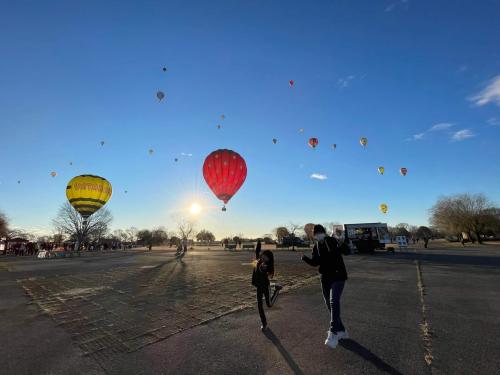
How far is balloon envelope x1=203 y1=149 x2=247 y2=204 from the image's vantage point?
2394 centimetres

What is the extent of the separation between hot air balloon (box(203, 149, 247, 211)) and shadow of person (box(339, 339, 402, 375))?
19849 millimetres

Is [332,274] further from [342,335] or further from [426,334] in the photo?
[426,334]

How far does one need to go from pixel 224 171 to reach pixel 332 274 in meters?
19.4

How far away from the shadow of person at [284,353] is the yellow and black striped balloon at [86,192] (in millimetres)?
34338

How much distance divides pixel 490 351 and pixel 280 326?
11.5ft

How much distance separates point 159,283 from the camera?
39.4 feet

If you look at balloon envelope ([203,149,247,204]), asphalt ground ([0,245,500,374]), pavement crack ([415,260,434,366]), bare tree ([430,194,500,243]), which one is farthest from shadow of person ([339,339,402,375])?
bare tree ([430,194,500,243])

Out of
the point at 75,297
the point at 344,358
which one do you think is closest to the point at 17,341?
the point at 75,297

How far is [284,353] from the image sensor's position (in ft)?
14.9

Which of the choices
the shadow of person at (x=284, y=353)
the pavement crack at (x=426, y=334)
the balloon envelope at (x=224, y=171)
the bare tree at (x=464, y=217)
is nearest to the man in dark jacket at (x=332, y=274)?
the shadow of person at (x=284, y=353)

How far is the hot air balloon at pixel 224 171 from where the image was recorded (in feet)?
78.5

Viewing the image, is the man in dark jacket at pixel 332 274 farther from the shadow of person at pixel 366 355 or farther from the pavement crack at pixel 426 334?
the pavement crack at pixel 426 334

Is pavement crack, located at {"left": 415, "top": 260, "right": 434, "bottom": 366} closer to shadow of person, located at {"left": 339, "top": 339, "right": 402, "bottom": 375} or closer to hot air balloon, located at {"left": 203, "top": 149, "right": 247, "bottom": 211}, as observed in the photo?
shadow of person, located at {"left": 339, "top": 339, "right": 402, "bottom": 375}

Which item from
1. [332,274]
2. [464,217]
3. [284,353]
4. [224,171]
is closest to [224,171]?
[224,171]
